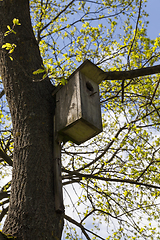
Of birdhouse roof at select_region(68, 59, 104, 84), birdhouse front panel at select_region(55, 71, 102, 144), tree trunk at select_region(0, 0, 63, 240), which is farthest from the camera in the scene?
birdhouse roof at select_region(68, 59, 104, 84)

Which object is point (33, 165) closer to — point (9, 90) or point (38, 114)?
point (38, 114)

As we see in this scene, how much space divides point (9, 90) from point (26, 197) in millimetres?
1114

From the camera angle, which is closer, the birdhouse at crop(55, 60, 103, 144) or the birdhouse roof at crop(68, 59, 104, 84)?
the birdhouse at crop(55, 60, 103, 144)

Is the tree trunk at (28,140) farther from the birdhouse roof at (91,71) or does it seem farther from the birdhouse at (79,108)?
the birdhouse roof at (91,71)

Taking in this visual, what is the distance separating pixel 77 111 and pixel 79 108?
0.03 m

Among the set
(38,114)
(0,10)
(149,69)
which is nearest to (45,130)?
(38,114)

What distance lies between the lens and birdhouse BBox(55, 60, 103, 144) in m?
2.50

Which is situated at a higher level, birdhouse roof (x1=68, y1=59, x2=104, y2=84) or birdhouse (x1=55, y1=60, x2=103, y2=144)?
birdhouse roof (x1=68, y1=59, x2=104, y2=84)

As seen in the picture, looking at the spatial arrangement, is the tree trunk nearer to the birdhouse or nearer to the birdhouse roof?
the birdhouse

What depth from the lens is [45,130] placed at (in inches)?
92.8

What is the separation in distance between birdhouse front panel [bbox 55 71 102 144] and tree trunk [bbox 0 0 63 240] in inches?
4.6

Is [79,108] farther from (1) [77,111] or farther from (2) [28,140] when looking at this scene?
(2) [28,140]

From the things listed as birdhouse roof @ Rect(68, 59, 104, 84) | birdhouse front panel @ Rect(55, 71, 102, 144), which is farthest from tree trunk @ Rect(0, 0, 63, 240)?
birdhouse roof @ Rect(68, 59, 104, 84)

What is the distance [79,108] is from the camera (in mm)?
2486
